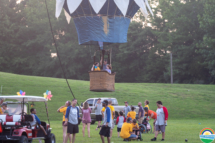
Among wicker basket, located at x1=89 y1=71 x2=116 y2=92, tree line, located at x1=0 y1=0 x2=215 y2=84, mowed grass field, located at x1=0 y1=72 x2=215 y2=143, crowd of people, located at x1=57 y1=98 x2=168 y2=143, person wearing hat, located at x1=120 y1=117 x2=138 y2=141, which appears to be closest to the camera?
crowd of people, located at x1=57 y1=98 x2=168 y2=143

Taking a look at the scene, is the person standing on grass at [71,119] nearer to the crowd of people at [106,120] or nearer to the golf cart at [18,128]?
the crowd of people at [106,120]

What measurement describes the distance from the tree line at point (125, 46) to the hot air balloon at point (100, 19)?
42980 millimetres

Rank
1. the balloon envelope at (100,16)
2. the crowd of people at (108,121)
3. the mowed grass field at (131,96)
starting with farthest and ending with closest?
the mowed grass field at (131,96) < the balloon envelope at (100,16) < the crowd of people at (108,121)

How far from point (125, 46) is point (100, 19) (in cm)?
4771

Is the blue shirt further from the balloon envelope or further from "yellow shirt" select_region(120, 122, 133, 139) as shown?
"yellow shirt" select_region(120, 122, 133, 139)

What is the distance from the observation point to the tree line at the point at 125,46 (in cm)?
5572

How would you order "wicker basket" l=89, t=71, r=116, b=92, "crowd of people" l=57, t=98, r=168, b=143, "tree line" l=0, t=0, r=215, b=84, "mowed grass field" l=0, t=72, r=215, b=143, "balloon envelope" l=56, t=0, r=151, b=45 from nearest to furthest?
"crowd of people" l=57, t=98, r=168, b=143 < "balloon envelope" l=56, t=0, r=151, b=45 < "wicker basket" l=89, t=71, r=116, b=92 < "mowed grass field" l=0, t=72, r=215, b=143 < "tree line" l=0, t=0, r=215, b=84

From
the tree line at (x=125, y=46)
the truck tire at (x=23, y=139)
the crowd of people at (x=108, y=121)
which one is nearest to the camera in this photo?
the truck tire at (x=23, y=139)

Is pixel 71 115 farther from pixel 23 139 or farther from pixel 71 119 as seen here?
pixel 23 139

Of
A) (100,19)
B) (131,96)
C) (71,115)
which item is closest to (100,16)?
(100,19)

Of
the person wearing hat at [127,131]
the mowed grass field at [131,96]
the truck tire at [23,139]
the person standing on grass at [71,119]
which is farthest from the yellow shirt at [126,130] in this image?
the mowed grass field at [131,96]

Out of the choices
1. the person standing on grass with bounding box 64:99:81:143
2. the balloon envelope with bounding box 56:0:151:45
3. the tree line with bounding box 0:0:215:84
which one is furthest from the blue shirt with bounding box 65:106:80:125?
the tree line with bounding box 0:0:215:84

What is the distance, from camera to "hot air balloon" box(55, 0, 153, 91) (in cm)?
1116

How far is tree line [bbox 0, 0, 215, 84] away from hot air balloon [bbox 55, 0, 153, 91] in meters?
43.0
